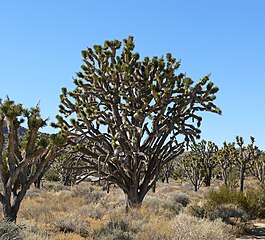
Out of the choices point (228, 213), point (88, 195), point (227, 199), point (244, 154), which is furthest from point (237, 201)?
point (244, 154)

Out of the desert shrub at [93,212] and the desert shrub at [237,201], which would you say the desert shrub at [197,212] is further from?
the desert shrub at [93,212]

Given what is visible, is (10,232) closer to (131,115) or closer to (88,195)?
(131,115)

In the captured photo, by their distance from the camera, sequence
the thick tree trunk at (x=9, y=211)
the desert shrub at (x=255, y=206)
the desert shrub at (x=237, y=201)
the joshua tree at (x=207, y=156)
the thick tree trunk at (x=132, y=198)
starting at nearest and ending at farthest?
1. the thick tree trunk at (x=9, y=211)
2. the thick tree trunk at (x=132, y=198)
3. the desert shrub at (x=237, y=201)
4. the desert shrub at (x=255, y=206)
5. the joshua tree at (x=207, y=156)

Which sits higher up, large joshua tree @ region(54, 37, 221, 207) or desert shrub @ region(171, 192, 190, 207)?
large joshua tree @ region(54, 37, 221, 207)

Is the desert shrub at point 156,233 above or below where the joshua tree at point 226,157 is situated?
below

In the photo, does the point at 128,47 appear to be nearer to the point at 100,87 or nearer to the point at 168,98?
the point at 100,87

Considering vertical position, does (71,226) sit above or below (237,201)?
below

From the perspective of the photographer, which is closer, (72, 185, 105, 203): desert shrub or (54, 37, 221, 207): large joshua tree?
(54, 37, 221, 207): large joshua tree

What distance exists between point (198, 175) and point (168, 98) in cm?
2311

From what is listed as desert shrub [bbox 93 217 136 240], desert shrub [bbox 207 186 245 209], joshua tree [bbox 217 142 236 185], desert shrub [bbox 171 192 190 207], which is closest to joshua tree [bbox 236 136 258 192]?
joshua tree [bbox 217 142 236 185]

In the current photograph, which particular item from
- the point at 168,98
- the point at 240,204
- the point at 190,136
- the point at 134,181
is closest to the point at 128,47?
the point at 168,98

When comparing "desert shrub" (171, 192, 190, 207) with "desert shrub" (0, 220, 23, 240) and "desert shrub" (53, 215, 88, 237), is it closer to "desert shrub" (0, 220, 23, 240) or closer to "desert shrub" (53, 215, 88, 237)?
"desert shrub" (53, 215, 88, 237)

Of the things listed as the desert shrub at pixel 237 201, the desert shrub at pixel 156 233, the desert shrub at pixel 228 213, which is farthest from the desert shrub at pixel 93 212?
the desert shrub at pixel 237 201

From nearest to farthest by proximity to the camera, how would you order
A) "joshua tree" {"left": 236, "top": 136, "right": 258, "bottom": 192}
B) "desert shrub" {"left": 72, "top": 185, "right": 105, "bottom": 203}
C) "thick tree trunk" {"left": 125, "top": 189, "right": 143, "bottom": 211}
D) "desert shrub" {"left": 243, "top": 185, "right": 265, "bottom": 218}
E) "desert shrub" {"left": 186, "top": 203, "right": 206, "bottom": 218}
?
1. "thick tree trunk" {"left": 125, "top": 189, "right": 143, "bottom": 211}
2. "desert shrub" {"left": 186, "top": 203, "right": 206, "bottom": 218}
3. "desert shrub" {"left": 243, "top": 185, "right": 265, "bottom": 218}
4. "desert shrub" {"left": 72, "top": 185, "right": 105, "bottom": 203}
5. "joshua tree" {"left": 236, "top": 136, "right": 258, "bottom": 192}
